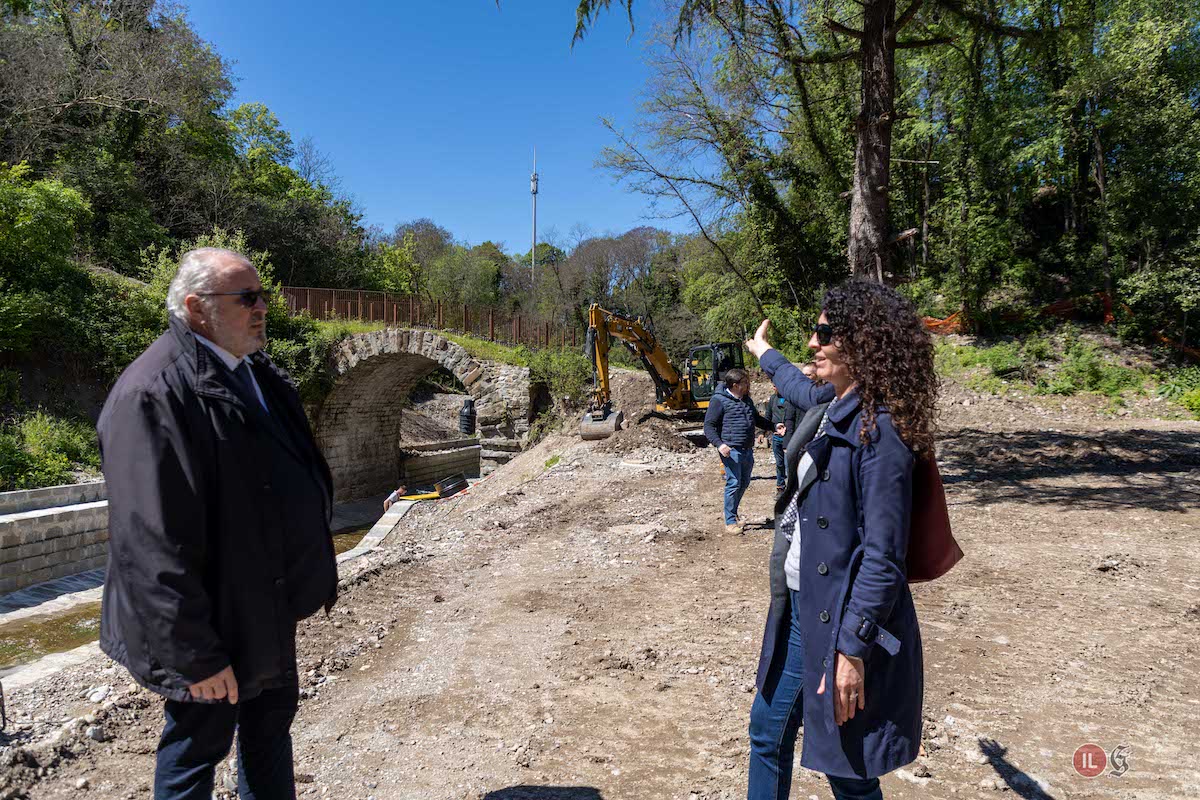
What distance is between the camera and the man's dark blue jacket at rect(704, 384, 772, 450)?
20.5ft

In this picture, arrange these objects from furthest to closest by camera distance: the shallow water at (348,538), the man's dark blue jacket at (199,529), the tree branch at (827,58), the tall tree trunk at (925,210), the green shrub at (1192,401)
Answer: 1. the tall tree trunk at (925,210)
2. the shallow water at (348,538)
3. the green shrub at (1192,401)
4. the tree branch at (827,58)
5. the man's dark blue jacket at (199,529)

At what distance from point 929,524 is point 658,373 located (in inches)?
511

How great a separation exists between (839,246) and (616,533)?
14.0 metres

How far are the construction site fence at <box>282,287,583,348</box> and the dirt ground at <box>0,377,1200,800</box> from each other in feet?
40.1

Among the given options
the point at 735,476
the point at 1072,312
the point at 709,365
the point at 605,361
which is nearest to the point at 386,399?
the point at 605,361

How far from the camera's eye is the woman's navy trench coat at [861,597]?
1.63 meters

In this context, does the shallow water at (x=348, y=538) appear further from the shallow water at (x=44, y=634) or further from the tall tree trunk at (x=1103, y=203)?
the tall tree trunk at (x=1103, y=203)

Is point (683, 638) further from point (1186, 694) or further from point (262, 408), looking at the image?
point (262, 408)

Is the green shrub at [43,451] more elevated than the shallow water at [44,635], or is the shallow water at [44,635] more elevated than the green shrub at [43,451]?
the green shrub at [43,451]

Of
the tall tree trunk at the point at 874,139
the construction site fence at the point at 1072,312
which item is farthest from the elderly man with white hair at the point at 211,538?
the construction site fence at the point at 1072,312

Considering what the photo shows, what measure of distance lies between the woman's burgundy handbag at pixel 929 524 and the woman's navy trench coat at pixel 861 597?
0.09 metres

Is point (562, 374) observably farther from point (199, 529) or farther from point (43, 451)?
point (199, 529)

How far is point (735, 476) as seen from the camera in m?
6.46

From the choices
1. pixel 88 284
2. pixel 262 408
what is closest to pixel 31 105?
pixel 88 284
